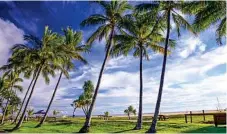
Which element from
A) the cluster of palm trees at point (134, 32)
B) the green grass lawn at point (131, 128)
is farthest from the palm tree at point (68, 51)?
the green grass lawn at point (131, 128)

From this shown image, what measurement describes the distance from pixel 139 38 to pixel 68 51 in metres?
9.83

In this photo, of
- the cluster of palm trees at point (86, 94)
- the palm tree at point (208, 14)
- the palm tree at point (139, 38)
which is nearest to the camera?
the palm tree at point (208, 14)

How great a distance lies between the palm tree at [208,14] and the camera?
18.4 metres

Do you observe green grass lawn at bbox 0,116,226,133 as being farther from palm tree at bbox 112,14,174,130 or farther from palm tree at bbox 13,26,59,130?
palm tree at bbox 13,26,59,130

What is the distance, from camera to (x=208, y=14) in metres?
18.9

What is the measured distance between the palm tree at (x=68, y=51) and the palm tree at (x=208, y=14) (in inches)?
558

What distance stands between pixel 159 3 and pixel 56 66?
15741 millimetres

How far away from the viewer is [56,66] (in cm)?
3180

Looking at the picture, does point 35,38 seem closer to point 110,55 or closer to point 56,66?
point 56,66

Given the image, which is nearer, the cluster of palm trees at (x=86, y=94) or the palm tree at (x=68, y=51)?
the palm tree at (x=68, y=51)

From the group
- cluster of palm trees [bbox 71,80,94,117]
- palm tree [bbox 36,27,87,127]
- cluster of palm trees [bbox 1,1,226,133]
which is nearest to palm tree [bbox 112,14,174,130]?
cluster of palm trees [bbox 1,1,226,133]

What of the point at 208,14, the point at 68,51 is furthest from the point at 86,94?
the point at 208,14

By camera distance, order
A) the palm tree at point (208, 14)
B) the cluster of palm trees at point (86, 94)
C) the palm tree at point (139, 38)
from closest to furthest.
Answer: the palm tree at point (208, 14), the palm tree at point (139, 38), the cluster of palm trees at point (86, 94)

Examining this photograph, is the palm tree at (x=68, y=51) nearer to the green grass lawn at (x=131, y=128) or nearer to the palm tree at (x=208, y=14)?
the green grass lawn at (x=131, y=128)
